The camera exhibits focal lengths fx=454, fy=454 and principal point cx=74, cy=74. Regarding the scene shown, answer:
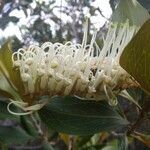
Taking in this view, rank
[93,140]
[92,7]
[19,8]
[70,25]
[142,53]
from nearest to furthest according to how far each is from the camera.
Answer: [142,53] < [93,140] < [92,7] < [19,8] < [70,25]

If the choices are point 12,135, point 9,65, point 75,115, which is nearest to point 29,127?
point 12,135

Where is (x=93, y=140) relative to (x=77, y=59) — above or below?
below

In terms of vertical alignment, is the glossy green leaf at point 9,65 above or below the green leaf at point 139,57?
above

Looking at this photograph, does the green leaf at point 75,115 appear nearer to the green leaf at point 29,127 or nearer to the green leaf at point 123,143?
the green leaf at point 123,143

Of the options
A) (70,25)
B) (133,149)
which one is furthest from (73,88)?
(70,25)

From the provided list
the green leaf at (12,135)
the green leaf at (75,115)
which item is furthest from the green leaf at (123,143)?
the green leaf at (12,135)

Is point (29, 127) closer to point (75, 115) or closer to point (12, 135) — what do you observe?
point (12, 135)

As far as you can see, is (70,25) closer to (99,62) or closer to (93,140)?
(93,140)
